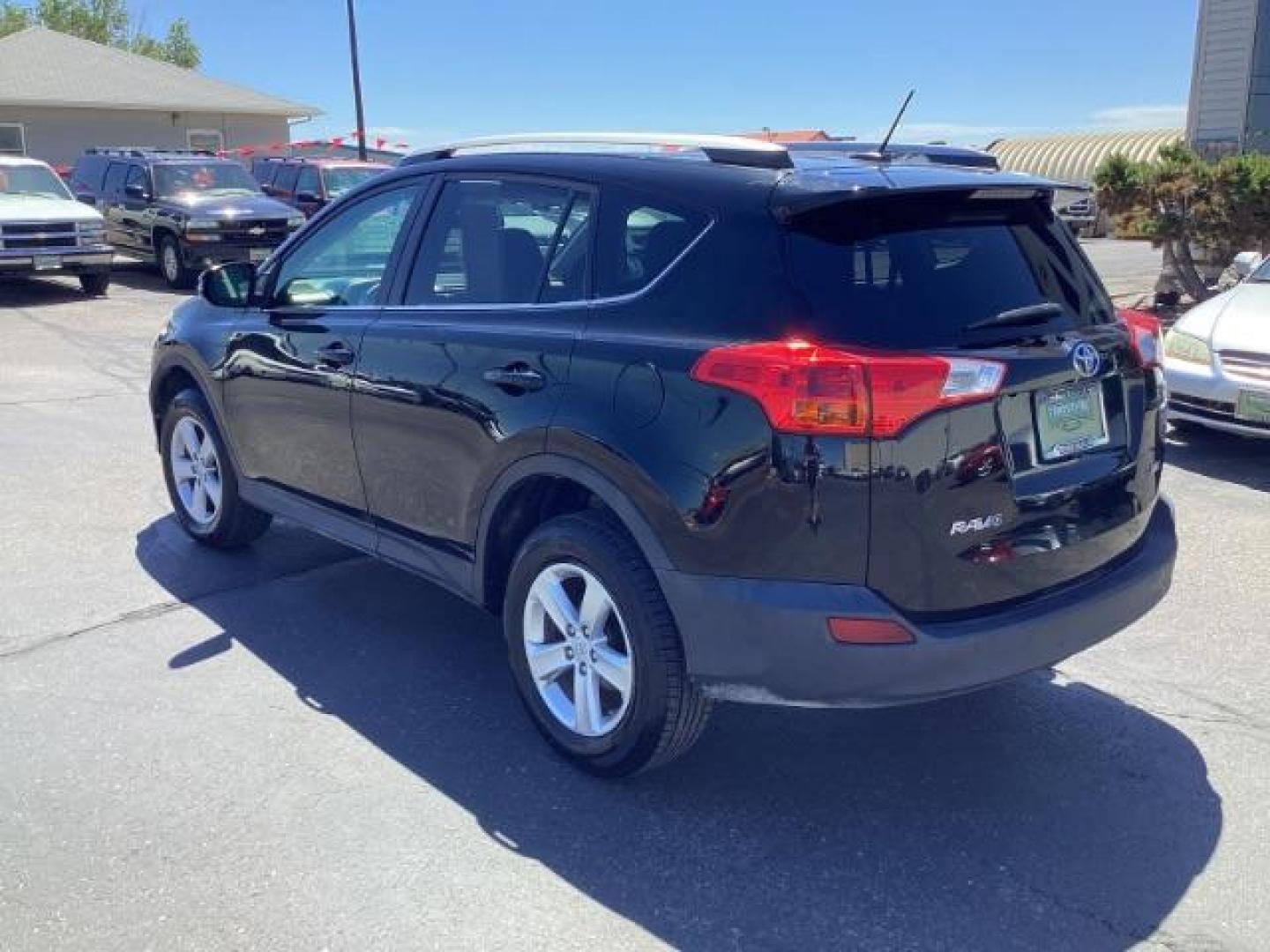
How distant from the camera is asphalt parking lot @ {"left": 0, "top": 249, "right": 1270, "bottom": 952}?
314 cm

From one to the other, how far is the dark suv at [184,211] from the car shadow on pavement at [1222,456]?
39.9 feet

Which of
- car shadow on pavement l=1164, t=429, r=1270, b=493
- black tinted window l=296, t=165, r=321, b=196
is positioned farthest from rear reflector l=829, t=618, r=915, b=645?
black tinted window l=296, t=165, r=321, b=196

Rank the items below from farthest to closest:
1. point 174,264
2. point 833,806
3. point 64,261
Answer: 1. point 174,264
2. point 64,261
3. point 833,806

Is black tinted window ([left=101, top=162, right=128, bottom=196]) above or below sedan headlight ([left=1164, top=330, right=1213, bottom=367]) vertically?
above

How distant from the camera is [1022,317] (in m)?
3.45

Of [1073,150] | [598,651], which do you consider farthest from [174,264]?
[1073,150]

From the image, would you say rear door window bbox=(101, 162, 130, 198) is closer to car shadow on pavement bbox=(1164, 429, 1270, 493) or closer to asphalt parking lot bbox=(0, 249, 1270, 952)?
asphalt parking lot bbox=(0, 249, 1270, 952)

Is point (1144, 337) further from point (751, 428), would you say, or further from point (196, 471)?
point (196, 471)

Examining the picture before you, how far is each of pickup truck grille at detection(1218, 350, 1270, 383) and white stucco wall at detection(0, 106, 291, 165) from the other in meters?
32.0

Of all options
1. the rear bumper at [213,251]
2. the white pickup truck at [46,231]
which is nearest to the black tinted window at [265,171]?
the rear bumper at [213,251]

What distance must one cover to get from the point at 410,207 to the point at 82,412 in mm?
5557

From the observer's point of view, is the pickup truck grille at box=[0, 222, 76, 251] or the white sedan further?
the pickup truck grille at box=[0, 222, 76, 251]

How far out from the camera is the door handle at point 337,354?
462 centimetres

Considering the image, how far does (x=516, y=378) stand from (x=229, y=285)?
2.13 m
